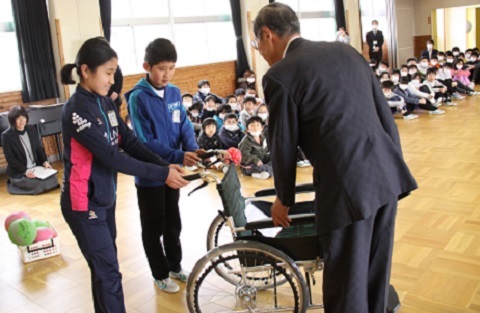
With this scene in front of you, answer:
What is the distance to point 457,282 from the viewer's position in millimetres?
2289

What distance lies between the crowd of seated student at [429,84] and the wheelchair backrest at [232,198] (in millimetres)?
5456

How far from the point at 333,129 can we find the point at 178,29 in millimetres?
7133

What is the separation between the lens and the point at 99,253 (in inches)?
71.7

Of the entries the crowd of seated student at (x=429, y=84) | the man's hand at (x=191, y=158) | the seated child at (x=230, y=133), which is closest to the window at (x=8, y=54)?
the seated child at (x=230, y=133)

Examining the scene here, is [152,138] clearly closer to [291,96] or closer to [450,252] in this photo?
[291,96]

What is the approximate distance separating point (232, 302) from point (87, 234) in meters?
0.85

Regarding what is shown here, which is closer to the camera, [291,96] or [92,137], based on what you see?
[291,96]

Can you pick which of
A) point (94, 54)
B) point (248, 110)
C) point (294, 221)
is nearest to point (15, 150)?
point (248, 110)

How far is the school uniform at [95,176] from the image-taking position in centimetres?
175

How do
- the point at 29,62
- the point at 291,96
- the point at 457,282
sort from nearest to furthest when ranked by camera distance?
the point at 291,96, the point at 457,282, the point at 29,62

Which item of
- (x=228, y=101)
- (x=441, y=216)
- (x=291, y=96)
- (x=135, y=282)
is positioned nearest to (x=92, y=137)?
(x=291, y=96)

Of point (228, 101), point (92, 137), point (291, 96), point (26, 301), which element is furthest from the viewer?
point (228, 101)

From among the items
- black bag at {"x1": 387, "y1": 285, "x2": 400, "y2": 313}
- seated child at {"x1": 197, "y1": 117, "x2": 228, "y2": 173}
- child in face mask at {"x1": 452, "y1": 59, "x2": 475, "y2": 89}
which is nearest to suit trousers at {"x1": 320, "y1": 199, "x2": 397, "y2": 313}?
black bag at {"x1": 387, "y1": 285, "x2": 400, "y2": 313}

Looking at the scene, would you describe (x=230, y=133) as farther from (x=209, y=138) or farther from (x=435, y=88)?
(x=435, y=88)
